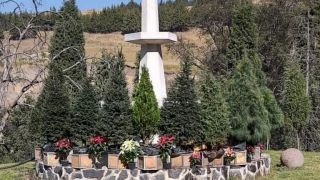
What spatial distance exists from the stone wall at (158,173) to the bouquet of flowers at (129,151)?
0.20 m

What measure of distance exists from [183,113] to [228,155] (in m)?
1.22

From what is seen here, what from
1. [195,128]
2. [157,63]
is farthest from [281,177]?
[157,63]

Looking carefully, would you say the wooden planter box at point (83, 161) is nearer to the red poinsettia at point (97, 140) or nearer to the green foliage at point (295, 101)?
the red poinsettia at point (97, 140)

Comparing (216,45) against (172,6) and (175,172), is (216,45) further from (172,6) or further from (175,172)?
(172,6)

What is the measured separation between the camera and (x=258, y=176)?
402 inches

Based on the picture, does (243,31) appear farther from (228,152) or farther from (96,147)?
(96,147)

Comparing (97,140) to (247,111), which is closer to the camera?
(97,140)

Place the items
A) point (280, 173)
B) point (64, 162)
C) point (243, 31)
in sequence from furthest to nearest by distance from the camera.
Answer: point (243, 31) < point (280, 173) < point (64, 162)

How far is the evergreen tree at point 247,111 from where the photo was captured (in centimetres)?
1034

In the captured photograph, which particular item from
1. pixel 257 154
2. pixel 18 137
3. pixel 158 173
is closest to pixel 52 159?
pixel 158 173

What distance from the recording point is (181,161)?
876 cm

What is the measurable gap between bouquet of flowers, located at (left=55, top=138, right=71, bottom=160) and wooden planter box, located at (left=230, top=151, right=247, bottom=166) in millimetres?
3148

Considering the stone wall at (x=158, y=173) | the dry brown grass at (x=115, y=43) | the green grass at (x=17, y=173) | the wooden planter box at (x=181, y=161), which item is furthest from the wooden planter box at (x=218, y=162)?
the dry brown grass at (x=115, y=43)

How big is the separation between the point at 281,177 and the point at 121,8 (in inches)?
1728
